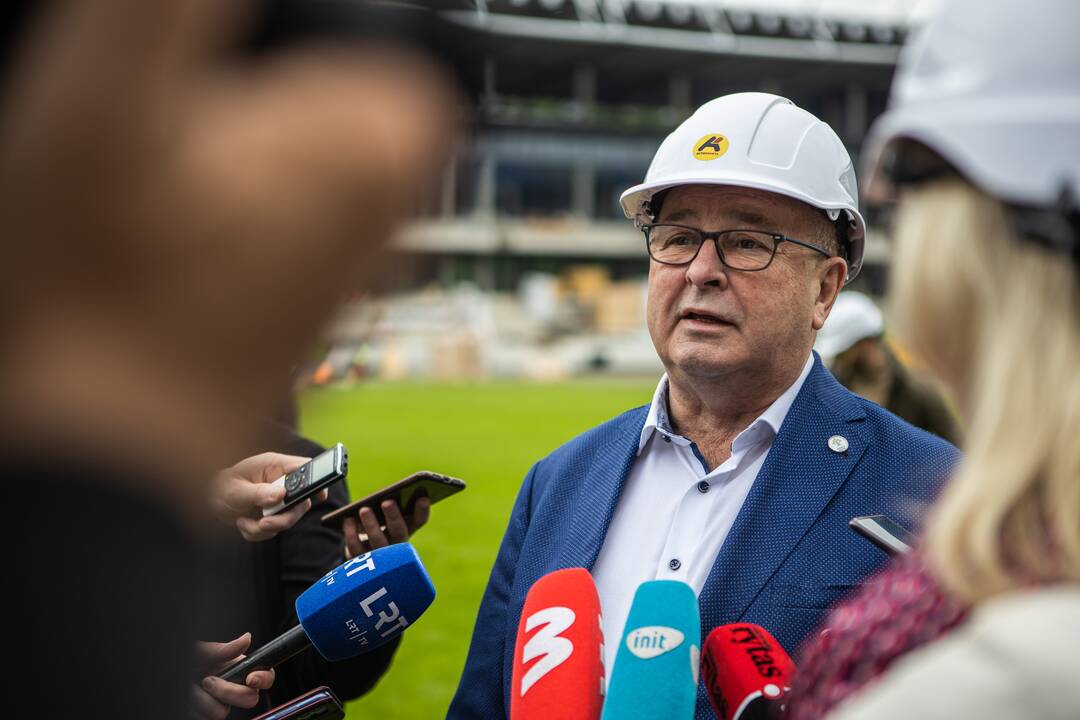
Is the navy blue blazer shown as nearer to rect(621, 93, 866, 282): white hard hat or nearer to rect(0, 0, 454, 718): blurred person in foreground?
rect(621, 93, 866, 282): white hard hat

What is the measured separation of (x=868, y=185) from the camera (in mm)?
1313

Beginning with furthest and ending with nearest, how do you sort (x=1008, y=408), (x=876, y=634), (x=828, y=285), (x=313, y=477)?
1. (x=828, y=285)
2. (x=313, y=477)
3. (x=876, y=634)
4. (x=1008, y=408)

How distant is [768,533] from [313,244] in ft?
6.09

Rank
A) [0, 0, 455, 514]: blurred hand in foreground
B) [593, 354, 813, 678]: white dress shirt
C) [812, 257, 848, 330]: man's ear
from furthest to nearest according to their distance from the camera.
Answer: [812, 257, 848, 330]: man's ear < [593, 354, 813, 678]: white dress shirt < [0, 0, 455, 514]: blurred hand in foreground

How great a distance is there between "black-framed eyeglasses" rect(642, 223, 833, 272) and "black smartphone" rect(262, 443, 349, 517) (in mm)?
1037

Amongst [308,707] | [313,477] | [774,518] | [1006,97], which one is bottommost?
[308,707]

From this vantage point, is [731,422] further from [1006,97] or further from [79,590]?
[79,590]

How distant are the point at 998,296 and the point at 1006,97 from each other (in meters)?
0.21

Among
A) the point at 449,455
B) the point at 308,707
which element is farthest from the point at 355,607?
the point at 449,455

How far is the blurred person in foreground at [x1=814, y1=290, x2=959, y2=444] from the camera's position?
509 cm

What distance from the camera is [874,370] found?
5.48 meters

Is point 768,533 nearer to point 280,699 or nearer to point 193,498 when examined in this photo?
point 280,699

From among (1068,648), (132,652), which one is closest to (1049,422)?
(1068,648)

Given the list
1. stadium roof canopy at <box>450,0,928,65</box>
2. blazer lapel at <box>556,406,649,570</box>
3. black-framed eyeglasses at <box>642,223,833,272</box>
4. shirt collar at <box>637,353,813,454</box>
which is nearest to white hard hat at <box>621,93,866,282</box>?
black-framed eyeglasses at <box>642,223,833,272</box>
